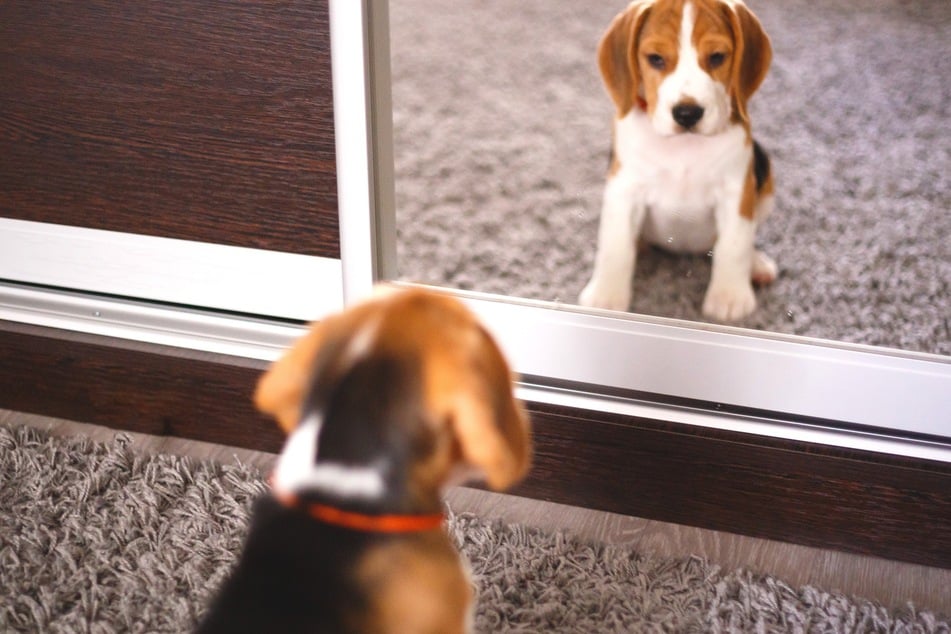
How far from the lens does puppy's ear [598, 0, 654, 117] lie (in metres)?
1.15

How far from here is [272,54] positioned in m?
1.16

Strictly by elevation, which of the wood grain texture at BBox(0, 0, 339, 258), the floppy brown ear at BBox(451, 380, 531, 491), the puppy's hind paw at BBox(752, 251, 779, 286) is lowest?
the puppy's hind paw at BBox(752, 251, 779, 286)

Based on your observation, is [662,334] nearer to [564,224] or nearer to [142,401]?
[564,224]

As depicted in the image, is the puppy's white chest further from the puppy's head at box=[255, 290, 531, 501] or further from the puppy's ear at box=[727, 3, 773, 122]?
the puppy's head at box=[255, 290, 531, 501]

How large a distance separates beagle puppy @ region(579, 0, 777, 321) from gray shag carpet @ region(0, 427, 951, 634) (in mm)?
345

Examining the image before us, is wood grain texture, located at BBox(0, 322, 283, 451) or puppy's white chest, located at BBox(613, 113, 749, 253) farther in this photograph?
wood grain texture, located at BBox(0, 322, 283, 451)

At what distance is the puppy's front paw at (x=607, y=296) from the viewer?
4.24 feet

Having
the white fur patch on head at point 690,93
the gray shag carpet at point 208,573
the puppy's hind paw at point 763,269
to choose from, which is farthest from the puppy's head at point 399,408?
the puppy's hind paw at point 763,269

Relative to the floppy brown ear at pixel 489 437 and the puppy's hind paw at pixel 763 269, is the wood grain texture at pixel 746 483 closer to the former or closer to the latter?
the puppy's hind paw at pixel 763 269

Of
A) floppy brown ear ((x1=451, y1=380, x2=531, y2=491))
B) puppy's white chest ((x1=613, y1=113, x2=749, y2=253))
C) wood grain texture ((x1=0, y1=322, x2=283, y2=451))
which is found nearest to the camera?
floppy brown ear ((x1=451, y1=380, x2=531, y2=491))

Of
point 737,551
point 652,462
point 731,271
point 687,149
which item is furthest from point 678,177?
→ point 737,551

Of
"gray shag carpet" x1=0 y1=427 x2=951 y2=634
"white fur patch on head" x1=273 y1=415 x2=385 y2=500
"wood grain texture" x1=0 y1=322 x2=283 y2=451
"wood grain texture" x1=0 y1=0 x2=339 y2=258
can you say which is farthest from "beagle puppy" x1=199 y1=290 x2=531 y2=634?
"wood grain texture" x1=0 y1=322 x2=283 y2=451

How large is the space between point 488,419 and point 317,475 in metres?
0.13

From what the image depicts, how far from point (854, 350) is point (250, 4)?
0.86 meters
